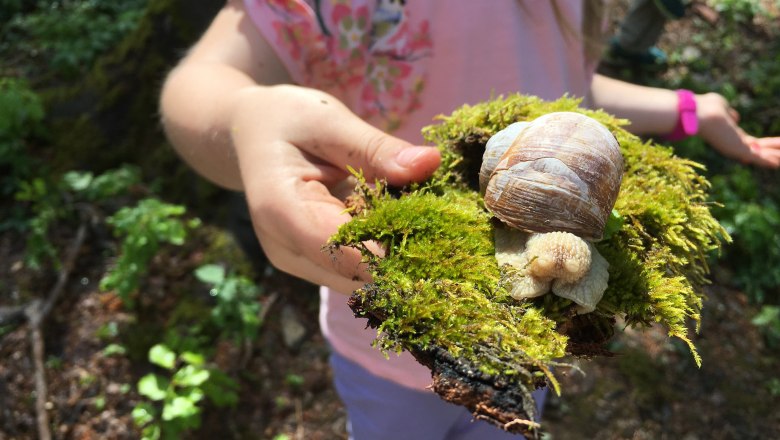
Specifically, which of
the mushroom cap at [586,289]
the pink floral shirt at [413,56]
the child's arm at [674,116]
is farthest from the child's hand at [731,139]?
the mushroom cap at [586,289]

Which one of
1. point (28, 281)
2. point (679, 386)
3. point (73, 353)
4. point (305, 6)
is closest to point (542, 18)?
point (305, 6)

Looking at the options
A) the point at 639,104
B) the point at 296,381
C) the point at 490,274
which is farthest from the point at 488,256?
the point at 296,381

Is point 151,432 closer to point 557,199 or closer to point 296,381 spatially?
point 296,381

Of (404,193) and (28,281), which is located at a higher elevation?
(404,193)

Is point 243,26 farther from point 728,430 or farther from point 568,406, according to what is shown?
point 728,430

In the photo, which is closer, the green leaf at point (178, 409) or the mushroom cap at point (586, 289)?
the mushroom cap at point (586, 289)

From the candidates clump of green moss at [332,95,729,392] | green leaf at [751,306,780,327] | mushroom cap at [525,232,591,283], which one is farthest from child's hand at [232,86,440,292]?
green leaf at [751,306,780,327]

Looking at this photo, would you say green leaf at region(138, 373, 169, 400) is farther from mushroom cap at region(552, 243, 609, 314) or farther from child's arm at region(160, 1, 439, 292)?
mushroom cap at region(552, 243, 609, 314)

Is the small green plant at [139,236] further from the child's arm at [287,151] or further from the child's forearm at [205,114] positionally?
the child's arm at [287,151]
